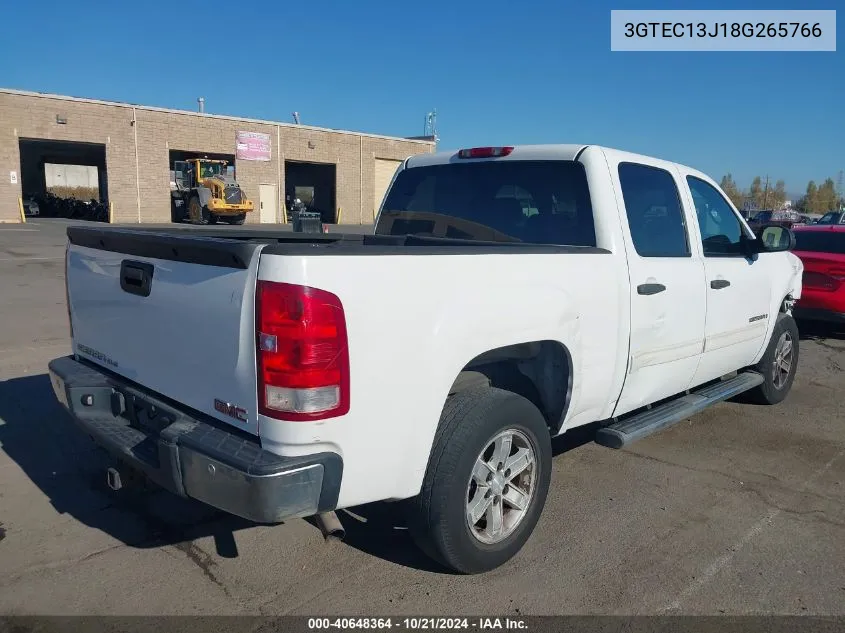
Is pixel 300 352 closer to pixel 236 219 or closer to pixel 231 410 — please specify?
pixel 231 410

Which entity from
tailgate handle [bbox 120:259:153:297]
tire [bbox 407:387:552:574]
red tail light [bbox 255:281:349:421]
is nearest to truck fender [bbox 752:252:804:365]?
tire [bbox 407:387:552:574]

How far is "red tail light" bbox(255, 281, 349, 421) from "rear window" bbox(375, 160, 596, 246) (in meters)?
1.98

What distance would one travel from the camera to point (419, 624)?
9.54ft

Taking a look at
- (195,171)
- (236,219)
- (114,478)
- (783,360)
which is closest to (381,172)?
(236,219)

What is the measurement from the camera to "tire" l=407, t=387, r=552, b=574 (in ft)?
9.76

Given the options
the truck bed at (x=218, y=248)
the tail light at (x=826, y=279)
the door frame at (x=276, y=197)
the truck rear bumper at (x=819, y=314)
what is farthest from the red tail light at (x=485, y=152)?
the door frame at (x=276, y=197)

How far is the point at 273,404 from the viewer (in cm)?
253

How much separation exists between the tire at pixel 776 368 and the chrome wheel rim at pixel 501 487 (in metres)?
3.44

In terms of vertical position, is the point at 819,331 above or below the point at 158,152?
below

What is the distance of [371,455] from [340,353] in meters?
0.46

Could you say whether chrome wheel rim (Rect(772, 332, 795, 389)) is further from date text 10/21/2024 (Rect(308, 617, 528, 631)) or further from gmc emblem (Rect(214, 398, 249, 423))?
gmc emblem (Rect(214, 398, 249, 423))

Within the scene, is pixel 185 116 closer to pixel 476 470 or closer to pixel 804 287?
pixel 804 287

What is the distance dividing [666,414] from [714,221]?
1.60 metres

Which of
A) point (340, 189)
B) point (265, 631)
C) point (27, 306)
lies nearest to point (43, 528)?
point (265, 631)
